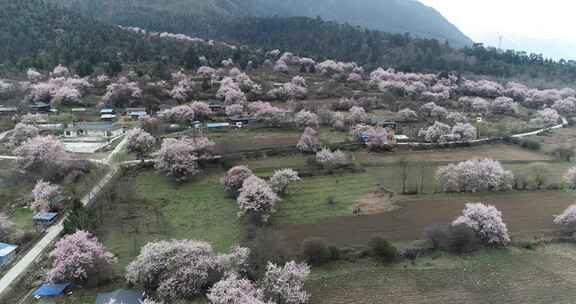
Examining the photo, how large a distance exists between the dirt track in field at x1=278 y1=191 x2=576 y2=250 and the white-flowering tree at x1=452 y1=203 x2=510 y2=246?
87.7 inches

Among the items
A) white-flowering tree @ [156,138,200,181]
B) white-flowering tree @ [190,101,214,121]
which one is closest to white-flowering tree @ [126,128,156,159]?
white-flowering tree @ [156,138,200,181]

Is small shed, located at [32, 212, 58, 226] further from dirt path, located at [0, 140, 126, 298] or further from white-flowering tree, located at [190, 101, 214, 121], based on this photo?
white-flowering tree, located at [190, 101, 214, 121]

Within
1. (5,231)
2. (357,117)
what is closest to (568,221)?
(357,117)

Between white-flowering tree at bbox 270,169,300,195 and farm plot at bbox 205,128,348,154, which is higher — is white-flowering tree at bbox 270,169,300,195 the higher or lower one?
the lower one

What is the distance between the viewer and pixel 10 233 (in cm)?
2686

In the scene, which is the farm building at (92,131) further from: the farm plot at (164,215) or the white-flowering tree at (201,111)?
the farm plot at (164,215)

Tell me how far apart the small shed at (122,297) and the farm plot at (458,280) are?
9.89 m

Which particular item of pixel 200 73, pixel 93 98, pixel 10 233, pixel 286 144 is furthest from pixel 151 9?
pixel 10 233

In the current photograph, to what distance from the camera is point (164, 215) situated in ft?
102

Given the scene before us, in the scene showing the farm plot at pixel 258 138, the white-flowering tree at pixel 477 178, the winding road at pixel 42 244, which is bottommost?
the winding road at pixel 42 244

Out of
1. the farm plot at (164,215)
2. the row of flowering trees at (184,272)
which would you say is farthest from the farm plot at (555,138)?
the row of flowering trees at (184,272)

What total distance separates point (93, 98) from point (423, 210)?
60.9 metres

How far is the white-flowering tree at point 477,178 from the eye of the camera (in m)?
34.5

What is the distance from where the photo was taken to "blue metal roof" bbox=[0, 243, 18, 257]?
81.1ft
